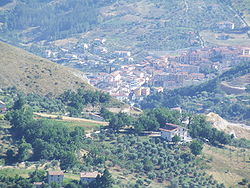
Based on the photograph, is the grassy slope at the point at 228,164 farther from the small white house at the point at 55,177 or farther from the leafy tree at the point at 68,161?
the small white house at the point at 55,177

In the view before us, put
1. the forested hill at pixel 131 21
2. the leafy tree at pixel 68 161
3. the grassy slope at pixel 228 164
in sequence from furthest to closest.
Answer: the forested hill at pixel 131 21 → the grassy slope at pixel 228 164 → the leafy tree at pixel 68 161

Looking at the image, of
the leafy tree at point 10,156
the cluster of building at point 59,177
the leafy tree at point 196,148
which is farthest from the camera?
the leafy tree at point 196,148

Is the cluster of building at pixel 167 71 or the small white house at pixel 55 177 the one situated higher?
the small white house at pixel 55 177

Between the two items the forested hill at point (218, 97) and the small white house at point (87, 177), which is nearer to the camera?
the small white house at point (87, 177)

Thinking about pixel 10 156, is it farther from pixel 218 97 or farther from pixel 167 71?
pixel 167 71

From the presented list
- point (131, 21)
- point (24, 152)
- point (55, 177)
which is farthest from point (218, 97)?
point (55, 177)

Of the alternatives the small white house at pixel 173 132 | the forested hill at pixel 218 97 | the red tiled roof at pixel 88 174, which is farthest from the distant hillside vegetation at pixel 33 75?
the red tiled roof at pixel 88 174

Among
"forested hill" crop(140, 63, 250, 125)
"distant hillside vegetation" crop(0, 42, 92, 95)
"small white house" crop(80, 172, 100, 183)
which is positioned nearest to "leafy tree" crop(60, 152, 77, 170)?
"small white house" crop(80, 172, 100, 183)
